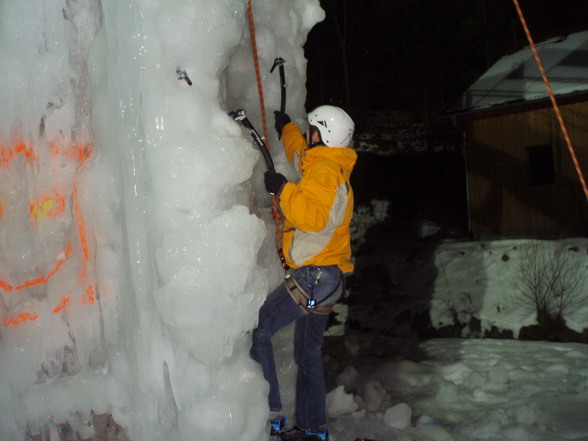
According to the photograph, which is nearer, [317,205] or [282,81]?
[317,205]

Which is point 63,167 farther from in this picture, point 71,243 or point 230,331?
point 230,331

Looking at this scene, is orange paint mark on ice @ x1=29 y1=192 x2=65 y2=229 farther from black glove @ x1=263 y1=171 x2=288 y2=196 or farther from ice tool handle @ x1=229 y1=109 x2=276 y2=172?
black glove @ x1=263 y1=171 x2=288 y2=196

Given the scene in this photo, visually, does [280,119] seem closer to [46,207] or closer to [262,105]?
[262,105]

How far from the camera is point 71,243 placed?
3.37m

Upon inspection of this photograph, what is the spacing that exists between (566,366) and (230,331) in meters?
4.22

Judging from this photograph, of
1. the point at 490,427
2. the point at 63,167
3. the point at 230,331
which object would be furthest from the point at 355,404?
the point at 63,167

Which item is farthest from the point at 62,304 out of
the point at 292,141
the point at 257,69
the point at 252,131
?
the point at 257,69

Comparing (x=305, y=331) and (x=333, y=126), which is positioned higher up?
(x=333, y=126)

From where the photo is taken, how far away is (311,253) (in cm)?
338

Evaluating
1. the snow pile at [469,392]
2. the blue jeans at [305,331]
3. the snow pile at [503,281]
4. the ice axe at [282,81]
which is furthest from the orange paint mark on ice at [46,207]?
the snow pile at [503,281]

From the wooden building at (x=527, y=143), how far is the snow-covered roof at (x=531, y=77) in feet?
0.06

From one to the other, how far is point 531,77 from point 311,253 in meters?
10.3

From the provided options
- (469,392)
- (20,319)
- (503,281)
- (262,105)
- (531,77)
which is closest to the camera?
(20,319)

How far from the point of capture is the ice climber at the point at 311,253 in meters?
3.15
